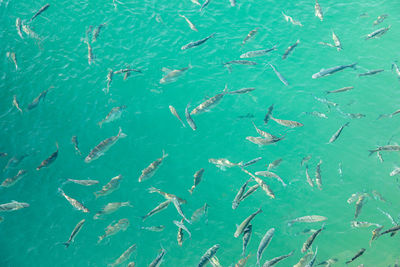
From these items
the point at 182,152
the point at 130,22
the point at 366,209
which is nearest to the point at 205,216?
the point at 182,152

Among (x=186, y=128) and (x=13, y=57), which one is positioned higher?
(x=13, y=57)

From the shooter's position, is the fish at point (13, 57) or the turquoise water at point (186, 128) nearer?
the turquoise water at point (186, 128)

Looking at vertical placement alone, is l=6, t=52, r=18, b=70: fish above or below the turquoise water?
above

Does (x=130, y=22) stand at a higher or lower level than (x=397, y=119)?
higher

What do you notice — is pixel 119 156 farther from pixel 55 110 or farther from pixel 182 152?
pixel 55 110

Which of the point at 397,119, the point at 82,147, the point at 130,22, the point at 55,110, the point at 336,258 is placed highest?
the point at 130,22

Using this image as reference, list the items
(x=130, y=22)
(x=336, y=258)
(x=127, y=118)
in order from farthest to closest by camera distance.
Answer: (x=130, y=22)
(x=127, y=118)
(x=336, y=258)

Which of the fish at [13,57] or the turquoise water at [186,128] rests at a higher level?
the fish at [13,57]

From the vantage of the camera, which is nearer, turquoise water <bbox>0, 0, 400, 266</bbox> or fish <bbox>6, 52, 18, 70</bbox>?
turquoise water <bbox>0, 0, 400, 266</bbox>
